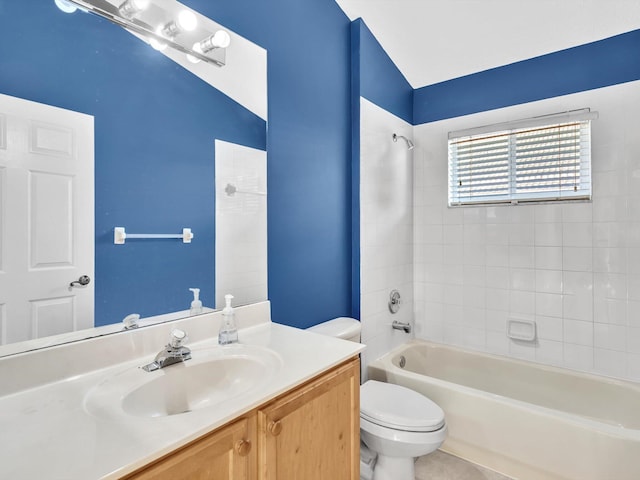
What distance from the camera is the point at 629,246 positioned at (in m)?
2.07

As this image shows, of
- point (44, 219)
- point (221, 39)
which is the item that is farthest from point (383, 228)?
point (44, 219)

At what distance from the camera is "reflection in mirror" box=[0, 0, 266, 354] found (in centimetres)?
93

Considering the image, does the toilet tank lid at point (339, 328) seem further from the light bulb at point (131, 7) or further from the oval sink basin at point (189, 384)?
the light bulb at point (131, 7)

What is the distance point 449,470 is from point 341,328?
38.5 inches

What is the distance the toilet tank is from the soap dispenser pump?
721mm

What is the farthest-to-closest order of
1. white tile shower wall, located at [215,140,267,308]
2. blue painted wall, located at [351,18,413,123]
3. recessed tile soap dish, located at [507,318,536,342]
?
recessed tile soap dish, located at [507,318,536,342]
blue painted wall, located at [351,18,413,123]
white tile shower wall, located at [215,140,267,308]

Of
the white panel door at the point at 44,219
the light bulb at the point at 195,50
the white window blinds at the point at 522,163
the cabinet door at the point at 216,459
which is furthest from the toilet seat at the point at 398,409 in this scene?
the light bulb at the point at 195,50

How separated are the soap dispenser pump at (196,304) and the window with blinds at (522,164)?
2.10 meters

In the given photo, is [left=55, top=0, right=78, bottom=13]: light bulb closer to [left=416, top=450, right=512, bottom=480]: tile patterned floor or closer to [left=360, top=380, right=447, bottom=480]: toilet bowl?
[left=360, top=380, right=447, bottom=480]: toilet bowl

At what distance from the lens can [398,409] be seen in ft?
5.57

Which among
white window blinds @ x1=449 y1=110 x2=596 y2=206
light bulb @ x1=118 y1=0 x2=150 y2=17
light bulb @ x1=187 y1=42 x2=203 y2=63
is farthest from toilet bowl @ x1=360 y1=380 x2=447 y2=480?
light bulb @ x1=118 y1=0 x2=150 y2=17

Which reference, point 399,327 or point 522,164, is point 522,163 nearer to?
point 522,164

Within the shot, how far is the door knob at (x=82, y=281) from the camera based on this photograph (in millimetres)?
1015

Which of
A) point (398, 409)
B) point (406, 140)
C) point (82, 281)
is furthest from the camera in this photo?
point (406, 140)
